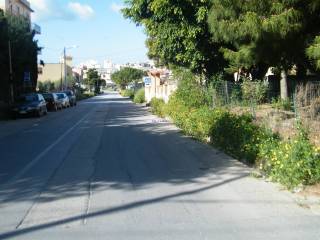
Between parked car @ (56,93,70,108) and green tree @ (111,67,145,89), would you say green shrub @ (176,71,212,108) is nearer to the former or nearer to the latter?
parked car @ (56,93,70,108)

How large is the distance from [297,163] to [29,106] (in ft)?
94.8

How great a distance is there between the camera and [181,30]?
22359mm

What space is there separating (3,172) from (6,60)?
3200cm

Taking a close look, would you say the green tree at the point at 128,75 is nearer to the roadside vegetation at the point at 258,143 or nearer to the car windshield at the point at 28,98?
the car windshield at the point at 28,98

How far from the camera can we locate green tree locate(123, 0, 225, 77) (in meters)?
21.1

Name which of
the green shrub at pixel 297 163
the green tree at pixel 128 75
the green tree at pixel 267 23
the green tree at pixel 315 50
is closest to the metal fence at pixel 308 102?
the green tree at pixel 267 23

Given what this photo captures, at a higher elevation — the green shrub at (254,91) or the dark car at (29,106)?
the green shrub at (254,91)

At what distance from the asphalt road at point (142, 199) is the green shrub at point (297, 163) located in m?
0.29

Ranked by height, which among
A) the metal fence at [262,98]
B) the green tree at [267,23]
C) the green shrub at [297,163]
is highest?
the green tree at [267,23]

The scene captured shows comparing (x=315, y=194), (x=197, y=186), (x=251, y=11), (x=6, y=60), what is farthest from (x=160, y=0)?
(x=6, y=60)

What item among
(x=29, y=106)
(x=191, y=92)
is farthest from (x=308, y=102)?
(x=29, y=106)

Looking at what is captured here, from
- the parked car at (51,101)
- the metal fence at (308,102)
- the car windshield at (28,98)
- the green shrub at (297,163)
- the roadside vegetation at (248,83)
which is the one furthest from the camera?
the parked car at (51,101)

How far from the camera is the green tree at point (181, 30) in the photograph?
21.1 meters

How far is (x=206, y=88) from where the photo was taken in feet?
75.8
